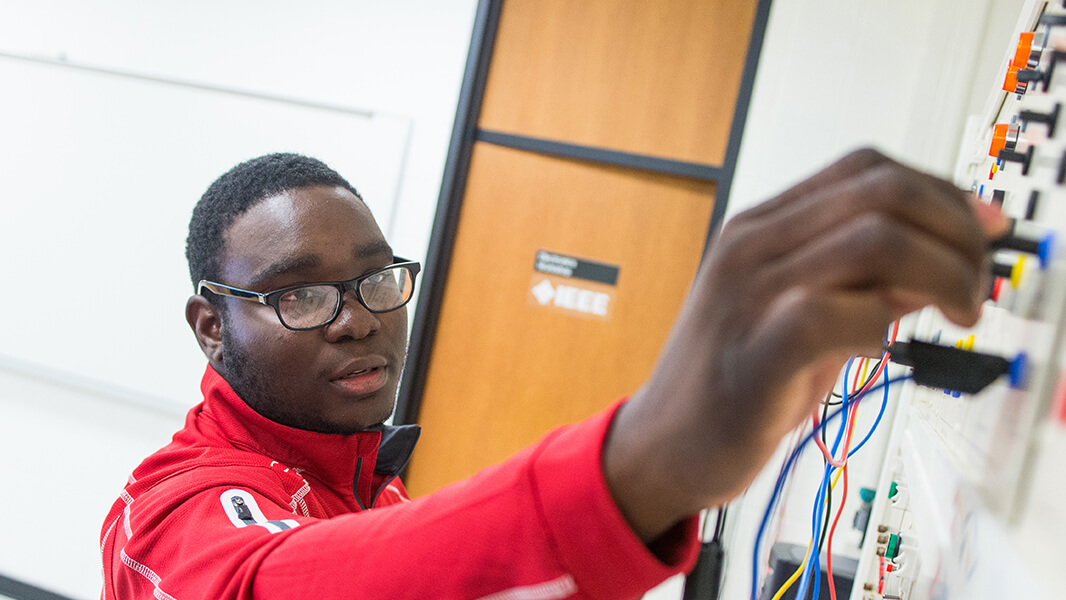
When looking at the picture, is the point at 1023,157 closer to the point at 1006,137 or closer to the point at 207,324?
the point at 1006,137

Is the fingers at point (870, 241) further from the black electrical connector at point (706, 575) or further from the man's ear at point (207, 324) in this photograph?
the man's ear at point (207, 324)

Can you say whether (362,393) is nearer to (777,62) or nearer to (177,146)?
(777,62)

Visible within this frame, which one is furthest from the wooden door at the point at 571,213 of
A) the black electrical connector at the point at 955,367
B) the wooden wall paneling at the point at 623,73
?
the black electrical connector at the point at 955,367

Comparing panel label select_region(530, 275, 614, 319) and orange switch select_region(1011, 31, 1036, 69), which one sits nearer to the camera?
orange switch select_region(1011, 31, 1036, 69)

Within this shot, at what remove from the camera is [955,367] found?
41 cm

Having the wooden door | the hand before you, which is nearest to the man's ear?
the hand

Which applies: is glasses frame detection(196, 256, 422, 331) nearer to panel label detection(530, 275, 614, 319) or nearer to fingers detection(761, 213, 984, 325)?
fingers detection(761, 213, 984, 325)

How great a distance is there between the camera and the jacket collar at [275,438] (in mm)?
942

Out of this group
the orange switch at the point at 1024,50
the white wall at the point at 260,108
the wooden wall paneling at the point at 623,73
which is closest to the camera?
the orange switch at the point at 1024,50

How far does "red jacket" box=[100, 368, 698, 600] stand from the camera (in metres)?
0.36

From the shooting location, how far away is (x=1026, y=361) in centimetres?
37

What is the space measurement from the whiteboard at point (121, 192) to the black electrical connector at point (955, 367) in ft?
7.43

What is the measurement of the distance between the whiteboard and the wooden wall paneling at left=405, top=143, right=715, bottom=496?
0.38m

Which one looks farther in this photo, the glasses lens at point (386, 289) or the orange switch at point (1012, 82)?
the glasses lens at point (386, 289)
